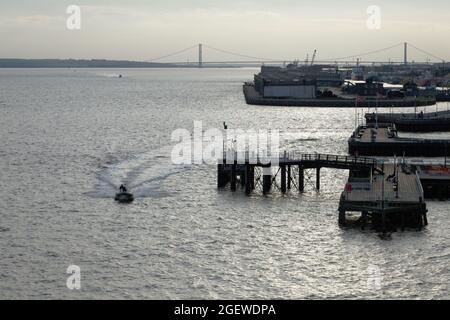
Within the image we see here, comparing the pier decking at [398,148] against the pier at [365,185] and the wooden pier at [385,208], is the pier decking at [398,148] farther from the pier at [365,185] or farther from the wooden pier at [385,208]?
the wooden pier at [385,208]

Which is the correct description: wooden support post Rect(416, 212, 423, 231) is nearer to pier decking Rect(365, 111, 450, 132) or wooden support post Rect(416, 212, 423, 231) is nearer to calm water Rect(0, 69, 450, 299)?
calm water Rect(0, 69, 450, 299)

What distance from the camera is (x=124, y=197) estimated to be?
46.1 metres

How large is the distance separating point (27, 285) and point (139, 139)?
49882mm

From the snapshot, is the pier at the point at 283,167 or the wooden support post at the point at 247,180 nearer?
the pier at the point at 283,167

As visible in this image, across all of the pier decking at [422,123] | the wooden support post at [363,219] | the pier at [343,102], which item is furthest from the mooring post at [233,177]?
the pier at [343,102]

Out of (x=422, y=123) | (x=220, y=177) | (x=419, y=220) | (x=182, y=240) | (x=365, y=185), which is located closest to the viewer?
(x=182, y=240)

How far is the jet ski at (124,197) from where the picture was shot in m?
46.0

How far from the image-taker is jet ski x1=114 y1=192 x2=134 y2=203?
45969mm

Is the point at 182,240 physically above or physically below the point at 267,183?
below

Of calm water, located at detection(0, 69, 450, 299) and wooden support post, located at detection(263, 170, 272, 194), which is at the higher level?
wooden support post, located at detection(263, 170, 272, 194)

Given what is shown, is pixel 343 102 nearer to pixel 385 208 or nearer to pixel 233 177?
pixel 233 177

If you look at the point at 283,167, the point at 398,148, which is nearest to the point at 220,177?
the point at 283,167

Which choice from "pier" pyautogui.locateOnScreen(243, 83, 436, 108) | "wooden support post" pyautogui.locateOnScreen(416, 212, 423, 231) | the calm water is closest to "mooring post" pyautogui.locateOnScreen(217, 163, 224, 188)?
the calm water
